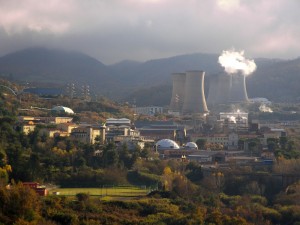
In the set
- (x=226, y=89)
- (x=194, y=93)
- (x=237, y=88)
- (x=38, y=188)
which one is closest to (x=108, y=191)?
(x=38, y=188)

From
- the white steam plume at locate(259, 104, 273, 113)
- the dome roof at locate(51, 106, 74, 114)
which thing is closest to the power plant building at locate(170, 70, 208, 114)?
the dome roof at locate(51, 106, 74, 114)

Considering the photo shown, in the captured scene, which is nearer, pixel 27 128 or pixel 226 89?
pixel 27 128

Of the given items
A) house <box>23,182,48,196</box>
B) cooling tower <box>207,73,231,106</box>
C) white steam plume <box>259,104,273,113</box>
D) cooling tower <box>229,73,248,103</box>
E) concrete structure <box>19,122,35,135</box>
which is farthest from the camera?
white steam plume <box>259,104,273,113</box>

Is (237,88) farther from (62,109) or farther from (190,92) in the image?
(62,109)

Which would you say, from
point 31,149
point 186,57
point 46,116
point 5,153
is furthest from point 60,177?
point 186,57

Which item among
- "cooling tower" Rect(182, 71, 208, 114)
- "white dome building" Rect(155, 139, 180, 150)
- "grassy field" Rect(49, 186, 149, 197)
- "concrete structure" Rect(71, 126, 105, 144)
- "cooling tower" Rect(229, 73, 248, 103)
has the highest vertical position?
"cooling tower" Rect(229, 73, 248, 103)

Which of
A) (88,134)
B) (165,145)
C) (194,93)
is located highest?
(194,93)

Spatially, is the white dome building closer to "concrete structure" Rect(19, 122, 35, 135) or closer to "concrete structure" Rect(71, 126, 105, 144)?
"concrete structure" Rect(71, 126, 105, 144)
